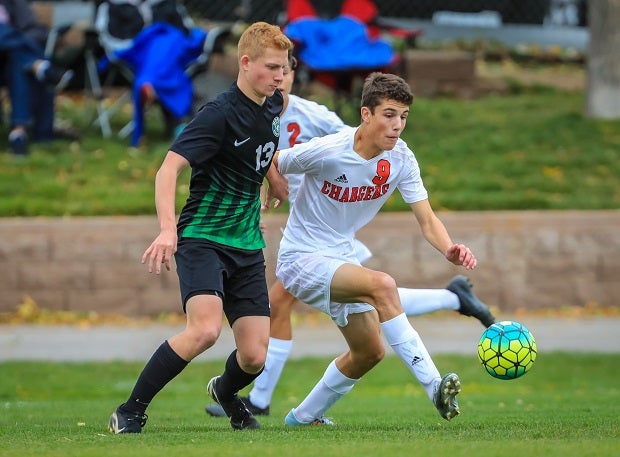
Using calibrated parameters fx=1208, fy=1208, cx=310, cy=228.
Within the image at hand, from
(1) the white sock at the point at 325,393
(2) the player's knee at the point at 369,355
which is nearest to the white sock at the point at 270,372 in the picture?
(1) the white sock at the point at 325,393

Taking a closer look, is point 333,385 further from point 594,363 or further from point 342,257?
point 594,363

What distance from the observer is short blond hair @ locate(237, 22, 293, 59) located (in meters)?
6.46

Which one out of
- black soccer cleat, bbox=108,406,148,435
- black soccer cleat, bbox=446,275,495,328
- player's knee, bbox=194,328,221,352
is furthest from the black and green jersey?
black soccer cleat, bbox=446,275,495,328

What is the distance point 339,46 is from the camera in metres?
15.2

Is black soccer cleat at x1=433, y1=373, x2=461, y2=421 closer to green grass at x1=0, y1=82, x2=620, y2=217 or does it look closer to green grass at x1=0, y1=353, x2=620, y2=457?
green grass at x1=0, y1=353, x2=620, y2=457

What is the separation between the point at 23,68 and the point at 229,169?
8.42 m

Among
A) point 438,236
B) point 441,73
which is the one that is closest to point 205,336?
point 438,236

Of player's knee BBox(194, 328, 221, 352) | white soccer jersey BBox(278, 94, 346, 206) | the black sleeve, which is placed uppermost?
white soccer jersey BBox(278, 94, 346, 206)

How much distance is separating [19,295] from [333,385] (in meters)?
6.51

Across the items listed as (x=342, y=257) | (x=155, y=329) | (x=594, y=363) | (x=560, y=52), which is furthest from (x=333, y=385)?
(x=560, y=52)

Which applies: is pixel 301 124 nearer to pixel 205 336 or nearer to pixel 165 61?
pixel 205 336

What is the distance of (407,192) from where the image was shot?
277 inches

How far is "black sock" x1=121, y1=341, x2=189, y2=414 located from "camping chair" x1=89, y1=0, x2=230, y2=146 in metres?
8.51

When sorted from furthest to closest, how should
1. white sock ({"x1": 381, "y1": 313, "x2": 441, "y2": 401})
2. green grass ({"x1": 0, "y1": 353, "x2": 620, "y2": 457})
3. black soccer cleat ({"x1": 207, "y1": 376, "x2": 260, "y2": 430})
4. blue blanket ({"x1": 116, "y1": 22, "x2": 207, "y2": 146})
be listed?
blue blanket ({"x1": 116, "y1": 22, "x2": 207, "y2": 146})
black soccer cleat ({"x1": 207, "y1": 376, "x2": 260, "y2": 430})
white sock ({"x1": 381, "y1": 313, "x2": 441, "y2": 401})
green grass ({"x1": 0, "y1": 353, "x2": 620, "y2": 457})
